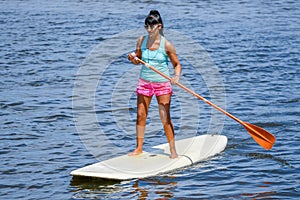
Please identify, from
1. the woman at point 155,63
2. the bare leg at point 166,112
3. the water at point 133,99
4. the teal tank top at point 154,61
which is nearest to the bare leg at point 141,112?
the woman at point 155,63

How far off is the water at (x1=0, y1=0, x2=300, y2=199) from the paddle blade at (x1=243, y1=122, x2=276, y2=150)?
8.3 inches

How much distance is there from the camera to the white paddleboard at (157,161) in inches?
355

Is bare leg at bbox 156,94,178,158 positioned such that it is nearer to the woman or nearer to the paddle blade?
the woman

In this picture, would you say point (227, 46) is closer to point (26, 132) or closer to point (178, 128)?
point (178, 128)

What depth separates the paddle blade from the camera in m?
9.99

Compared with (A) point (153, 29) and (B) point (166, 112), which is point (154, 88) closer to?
(B) point (166, 112)

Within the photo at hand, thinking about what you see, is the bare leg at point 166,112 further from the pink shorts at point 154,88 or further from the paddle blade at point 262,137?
the paddle blade at point 262,137

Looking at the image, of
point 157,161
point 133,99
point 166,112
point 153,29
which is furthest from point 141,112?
point 133,99

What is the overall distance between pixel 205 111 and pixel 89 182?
14.3 ft

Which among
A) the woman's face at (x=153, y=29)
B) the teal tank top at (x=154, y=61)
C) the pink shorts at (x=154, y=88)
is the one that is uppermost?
the woman's face at (x=153, y=29)

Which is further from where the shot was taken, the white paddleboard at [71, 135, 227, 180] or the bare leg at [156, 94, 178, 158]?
the bare leg at [156, 94, 178, 158]

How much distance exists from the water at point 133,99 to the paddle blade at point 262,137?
212 mm

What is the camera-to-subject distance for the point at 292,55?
17.7 meters

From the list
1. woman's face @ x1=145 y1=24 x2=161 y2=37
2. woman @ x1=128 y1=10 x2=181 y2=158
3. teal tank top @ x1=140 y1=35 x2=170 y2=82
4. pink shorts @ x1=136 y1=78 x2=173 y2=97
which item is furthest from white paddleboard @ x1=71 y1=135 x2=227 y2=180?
woman's face @ x1=145 y1=24 x2=161 y2=37
